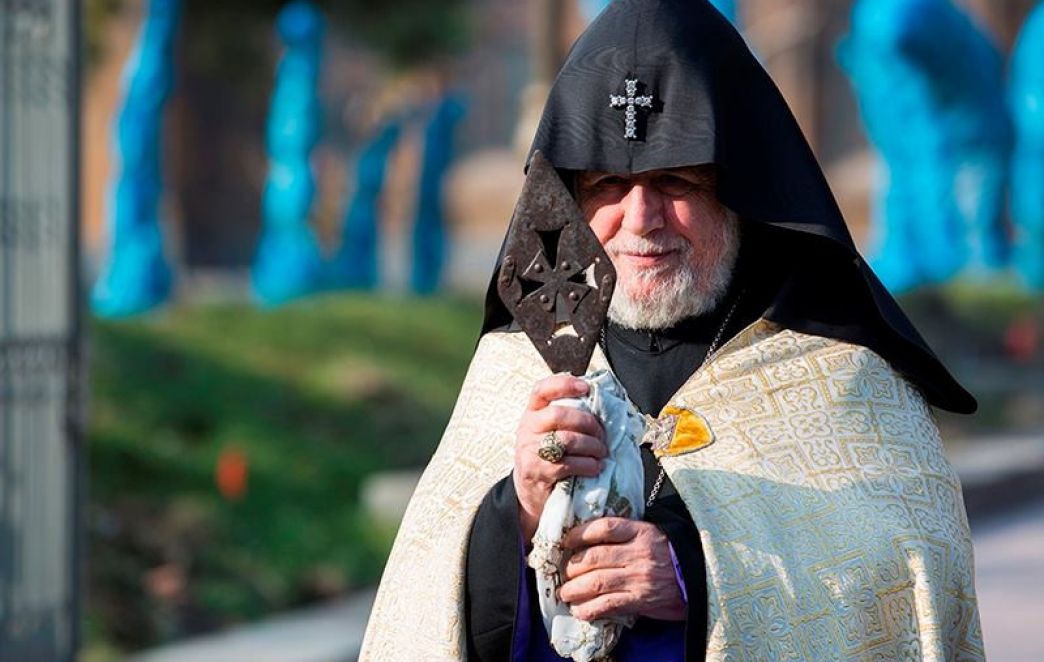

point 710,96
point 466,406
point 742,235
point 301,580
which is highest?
point 710,96

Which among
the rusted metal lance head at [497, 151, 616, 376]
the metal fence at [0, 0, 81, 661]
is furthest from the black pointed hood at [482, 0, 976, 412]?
the metal fence at [0, 0, 81, 661]

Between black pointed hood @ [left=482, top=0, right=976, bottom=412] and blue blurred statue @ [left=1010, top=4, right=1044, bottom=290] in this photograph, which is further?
blue blurred statue @ [left=1010, top=4, right=1044, bottom=290]

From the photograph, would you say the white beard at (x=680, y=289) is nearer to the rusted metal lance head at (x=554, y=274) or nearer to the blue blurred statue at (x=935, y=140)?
the rusted metal lance head at (x=554, y=274)

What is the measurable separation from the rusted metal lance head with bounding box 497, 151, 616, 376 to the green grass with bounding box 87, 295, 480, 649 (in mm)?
5060

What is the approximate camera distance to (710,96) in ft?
10.7

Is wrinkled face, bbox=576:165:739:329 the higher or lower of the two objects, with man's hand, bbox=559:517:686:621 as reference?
higher

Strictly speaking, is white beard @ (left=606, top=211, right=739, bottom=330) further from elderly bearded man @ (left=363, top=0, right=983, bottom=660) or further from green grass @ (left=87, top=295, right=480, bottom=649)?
green grass @ (left=87, top=295, right=480, bottom=649)

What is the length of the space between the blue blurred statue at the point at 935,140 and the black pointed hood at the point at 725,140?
11518mm

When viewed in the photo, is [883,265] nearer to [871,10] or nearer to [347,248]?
[871,10]

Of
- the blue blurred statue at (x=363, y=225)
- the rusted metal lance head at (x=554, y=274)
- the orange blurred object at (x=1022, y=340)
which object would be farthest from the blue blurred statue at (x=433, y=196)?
the rusted metal lance head at (x=554, y=274)

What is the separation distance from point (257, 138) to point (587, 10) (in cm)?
2086

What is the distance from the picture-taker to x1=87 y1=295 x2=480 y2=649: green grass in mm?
8320

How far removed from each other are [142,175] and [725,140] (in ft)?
35.0

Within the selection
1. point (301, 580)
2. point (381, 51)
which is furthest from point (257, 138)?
point (301, 580)
